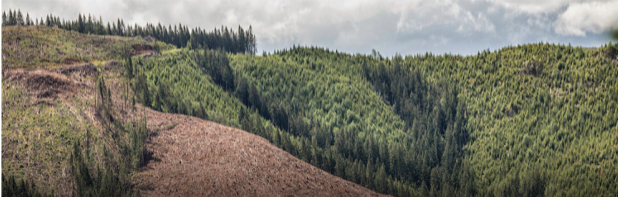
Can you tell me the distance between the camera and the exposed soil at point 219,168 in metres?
78.1

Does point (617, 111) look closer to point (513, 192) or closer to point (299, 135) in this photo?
point (513, 192)

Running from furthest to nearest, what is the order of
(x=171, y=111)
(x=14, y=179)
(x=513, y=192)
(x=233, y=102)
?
1. (x=233, y=102)
2. (x=513, y=192)
3. (x=171, y=111)
4. (x=14, y=179)

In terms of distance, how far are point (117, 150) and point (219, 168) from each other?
68.1ft

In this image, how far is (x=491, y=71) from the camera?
625 ft

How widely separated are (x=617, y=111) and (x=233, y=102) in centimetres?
12249

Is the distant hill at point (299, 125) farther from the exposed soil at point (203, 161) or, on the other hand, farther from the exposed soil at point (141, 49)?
the exposed soil at point (141, 49)

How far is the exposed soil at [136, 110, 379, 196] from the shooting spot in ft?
256

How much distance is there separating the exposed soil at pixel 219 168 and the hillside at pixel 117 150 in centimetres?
18

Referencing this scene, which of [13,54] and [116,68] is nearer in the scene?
[13,54]

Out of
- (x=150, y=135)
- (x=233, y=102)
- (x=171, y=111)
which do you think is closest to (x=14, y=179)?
(x=150, y=135)

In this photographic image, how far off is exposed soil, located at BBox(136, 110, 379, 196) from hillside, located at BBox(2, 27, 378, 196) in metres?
0.18

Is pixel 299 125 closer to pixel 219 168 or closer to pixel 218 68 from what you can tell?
pixel 218 68

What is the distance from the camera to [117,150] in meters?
88.2

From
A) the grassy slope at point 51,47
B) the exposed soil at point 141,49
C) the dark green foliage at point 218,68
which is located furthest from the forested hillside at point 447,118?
the grassy slope at point 51,47
